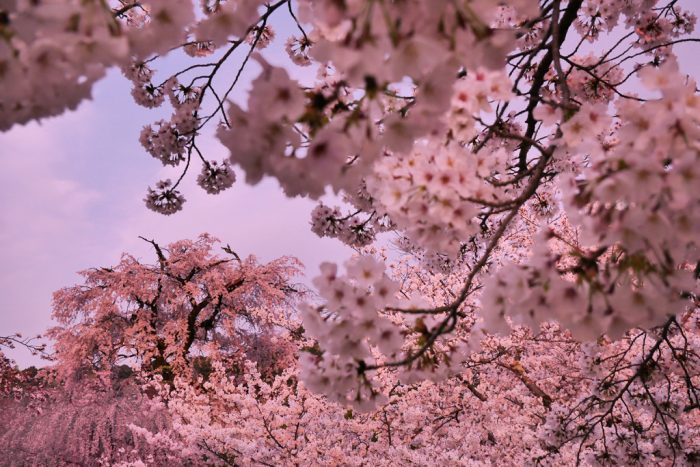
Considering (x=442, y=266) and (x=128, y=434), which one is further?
(x=128, y=434)

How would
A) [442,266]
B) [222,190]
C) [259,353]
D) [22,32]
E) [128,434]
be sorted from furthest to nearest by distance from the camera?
[259,353] < [128,434] < [442,266] < [222,190] < [22,32]

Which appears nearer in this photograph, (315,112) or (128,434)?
(315,112)

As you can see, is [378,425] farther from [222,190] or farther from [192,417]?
[222,190]

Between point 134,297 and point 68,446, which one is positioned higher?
point 134,297

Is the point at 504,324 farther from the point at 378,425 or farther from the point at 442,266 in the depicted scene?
the point at 378,425

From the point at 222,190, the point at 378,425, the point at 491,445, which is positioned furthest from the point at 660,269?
the point at 491,445

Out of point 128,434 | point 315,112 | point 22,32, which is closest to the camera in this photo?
point 22,32

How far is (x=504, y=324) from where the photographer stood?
1.43m

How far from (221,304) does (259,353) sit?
1.95 metres

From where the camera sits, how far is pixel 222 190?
3967mm

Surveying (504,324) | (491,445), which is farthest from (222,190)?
(491,445)

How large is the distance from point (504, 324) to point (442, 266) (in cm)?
330

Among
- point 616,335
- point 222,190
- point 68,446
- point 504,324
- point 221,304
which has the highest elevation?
point 221,304

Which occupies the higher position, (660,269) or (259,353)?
(259,353)
